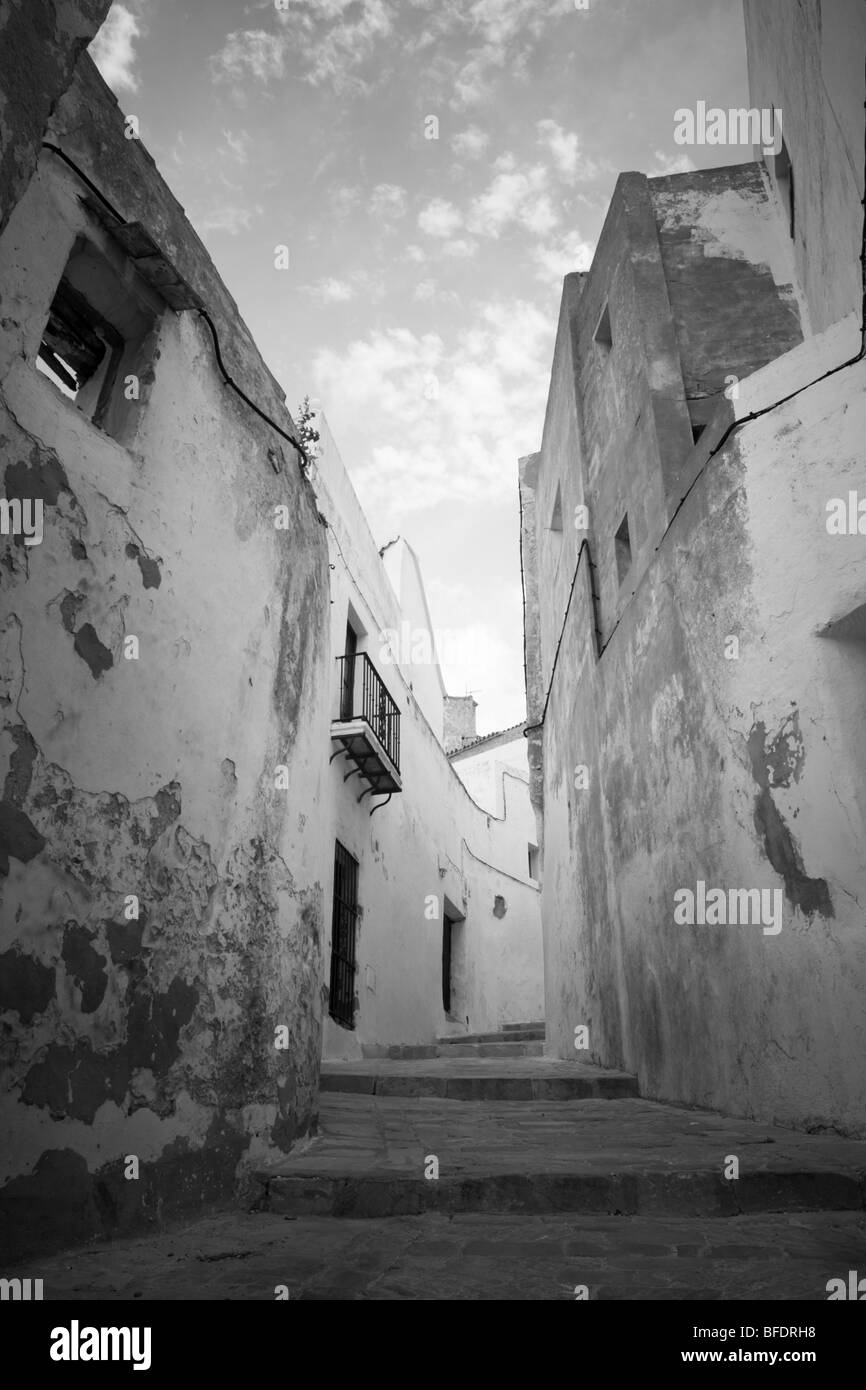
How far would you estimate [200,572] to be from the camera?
11.5 feet

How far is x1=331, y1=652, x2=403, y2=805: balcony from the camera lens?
9625 millimetres

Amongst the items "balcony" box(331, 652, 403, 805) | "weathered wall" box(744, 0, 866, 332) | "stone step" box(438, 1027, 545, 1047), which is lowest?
"stone step" box(438, 1027, 545, 1047)

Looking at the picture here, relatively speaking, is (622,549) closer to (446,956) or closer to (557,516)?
(557,516)

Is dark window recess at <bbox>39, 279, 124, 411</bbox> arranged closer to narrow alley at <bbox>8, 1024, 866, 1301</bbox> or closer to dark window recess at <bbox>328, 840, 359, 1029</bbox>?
narrow alley at <bbox>8, 1024, 866, 1301</bbox>

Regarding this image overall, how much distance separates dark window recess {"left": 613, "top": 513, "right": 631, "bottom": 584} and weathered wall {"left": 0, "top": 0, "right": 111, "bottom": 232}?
5.93m

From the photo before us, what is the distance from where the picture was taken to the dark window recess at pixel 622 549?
776 centimetres

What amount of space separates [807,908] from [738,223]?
24.0 feet

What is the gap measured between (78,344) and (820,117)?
13.8ft

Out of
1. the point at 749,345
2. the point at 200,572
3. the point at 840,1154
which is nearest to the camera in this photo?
the point at 840,1154

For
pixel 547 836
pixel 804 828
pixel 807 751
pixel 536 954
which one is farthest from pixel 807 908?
pixel 536 954

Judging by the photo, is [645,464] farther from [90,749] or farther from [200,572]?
[90,749]

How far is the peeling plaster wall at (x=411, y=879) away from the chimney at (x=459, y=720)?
7035mm

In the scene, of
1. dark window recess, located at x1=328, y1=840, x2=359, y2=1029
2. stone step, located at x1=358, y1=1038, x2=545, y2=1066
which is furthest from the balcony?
stone step, located at x1=358, y1=1038, x2=545, y2=1066

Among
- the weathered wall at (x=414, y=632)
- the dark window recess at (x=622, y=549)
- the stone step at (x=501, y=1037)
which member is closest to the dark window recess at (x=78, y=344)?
the dark window recess at (x=622, y=549)
